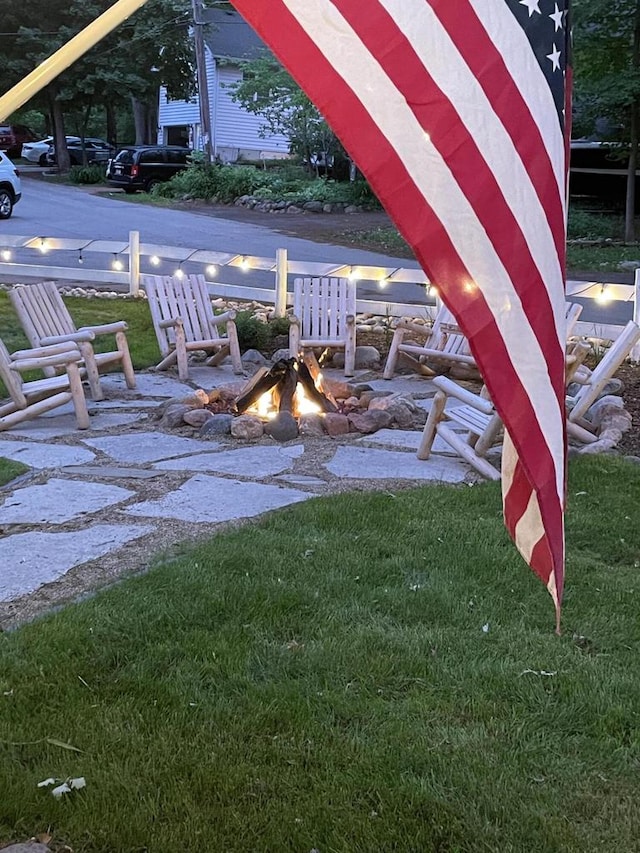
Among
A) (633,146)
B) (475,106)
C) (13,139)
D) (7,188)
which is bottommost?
(7,188)

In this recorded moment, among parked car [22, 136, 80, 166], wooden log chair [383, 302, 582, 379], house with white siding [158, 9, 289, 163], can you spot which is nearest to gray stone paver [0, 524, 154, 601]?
wooden log chair [383, 302, 582, 379]

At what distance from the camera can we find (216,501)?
16.8 feet

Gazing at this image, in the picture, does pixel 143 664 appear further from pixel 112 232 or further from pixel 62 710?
pixel 112 232

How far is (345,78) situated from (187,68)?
135ft

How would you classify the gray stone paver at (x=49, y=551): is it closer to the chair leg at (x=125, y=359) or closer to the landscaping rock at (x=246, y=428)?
the landscaping rock at (x=246, y=428)

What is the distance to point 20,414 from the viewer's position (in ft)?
21.7

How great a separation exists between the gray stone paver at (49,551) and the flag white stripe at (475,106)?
3.00 m

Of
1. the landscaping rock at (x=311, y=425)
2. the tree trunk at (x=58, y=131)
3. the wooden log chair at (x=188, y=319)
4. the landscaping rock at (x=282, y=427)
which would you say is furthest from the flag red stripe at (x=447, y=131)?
the tree trunk at (x=58, y=131)

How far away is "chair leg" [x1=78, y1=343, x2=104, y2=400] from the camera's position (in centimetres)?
738

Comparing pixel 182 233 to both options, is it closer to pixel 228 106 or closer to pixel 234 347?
pixel 234 347

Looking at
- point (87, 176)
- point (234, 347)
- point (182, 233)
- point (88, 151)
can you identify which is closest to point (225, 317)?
point (234, 347)

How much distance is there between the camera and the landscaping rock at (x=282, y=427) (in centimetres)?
654

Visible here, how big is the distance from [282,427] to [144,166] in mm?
26533

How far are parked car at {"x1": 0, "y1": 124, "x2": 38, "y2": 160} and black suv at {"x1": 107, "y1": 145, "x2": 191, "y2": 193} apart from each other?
13.2 metres
